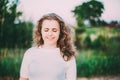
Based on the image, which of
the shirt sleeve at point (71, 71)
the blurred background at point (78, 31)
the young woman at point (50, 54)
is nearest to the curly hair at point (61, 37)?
the young woman at point (50, 54)

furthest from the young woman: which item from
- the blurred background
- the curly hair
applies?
the blurred background

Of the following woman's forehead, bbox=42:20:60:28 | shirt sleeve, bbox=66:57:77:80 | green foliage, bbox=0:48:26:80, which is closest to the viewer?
shirt sleeve, bbox=66:57:77:80

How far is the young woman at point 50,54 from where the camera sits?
1.54m

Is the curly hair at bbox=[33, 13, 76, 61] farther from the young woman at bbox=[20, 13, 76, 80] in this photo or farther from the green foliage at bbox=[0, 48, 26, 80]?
the green foliage at bbox=[0, 48, 26, 80]

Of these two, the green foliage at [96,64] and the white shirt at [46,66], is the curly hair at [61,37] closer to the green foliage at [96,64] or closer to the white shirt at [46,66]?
the white shirt at [46,66]

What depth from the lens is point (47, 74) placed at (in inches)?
62.0

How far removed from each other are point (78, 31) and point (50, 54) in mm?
662

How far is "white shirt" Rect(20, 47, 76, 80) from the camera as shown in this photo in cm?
153

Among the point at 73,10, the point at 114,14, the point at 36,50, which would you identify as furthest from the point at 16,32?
the point at 114,14

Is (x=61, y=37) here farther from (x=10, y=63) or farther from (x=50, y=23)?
(x=10, y=63)

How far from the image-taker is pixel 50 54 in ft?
5.41

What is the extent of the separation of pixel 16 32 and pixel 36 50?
26.0 inches

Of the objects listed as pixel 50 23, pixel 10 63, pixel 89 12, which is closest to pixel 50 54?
pixel 50 23

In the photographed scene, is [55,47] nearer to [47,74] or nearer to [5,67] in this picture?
[47,74]
